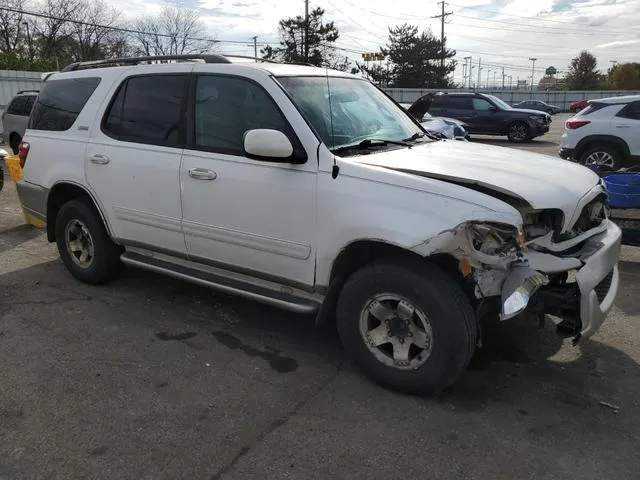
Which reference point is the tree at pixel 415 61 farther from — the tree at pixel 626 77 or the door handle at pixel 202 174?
the door handle at pixel 202 174

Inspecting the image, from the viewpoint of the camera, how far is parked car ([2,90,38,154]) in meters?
14.3

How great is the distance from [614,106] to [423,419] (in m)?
9.47

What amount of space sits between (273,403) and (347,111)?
2042mm

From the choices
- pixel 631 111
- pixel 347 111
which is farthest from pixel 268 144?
pixel 631 111

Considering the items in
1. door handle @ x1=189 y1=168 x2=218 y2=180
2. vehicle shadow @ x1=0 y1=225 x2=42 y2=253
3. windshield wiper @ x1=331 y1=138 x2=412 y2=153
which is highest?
windshield wiper @ x1=331 y1=138 x2=412 y2=153

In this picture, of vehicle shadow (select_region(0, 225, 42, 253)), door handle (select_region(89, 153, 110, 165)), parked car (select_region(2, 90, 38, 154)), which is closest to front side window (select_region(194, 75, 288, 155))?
door handle (select_region(89, 153, 110, 165))

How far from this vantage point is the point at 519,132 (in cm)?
1980

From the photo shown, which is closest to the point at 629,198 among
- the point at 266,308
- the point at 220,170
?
the point at 266,308

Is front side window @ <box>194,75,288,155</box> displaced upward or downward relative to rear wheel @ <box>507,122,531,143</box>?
upward

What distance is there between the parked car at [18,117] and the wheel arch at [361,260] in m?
13.3

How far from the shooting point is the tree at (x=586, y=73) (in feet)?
253

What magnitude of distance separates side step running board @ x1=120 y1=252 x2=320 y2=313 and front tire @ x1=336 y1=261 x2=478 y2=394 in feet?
1.04

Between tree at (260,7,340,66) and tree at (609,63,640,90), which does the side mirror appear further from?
tree at (609,63,640,90)

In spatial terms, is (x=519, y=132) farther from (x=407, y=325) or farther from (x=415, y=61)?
(x=415, y=61)
